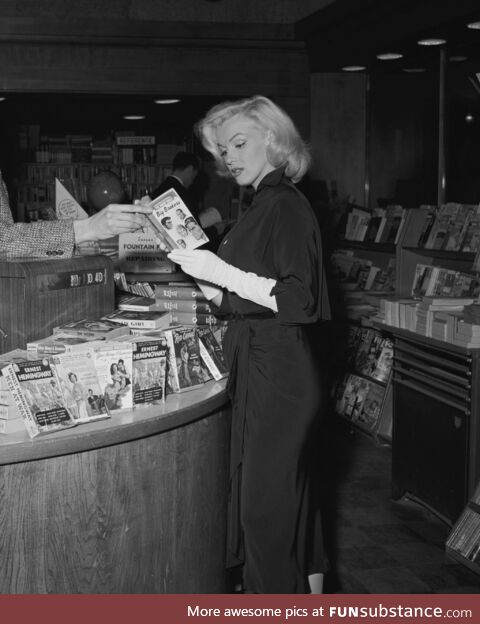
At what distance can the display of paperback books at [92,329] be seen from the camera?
2514 mm

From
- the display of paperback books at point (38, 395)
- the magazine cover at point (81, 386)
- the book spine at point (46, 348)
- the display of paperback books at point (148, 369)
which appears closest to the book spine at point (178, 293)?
the display of paperback books at point (148, 369)

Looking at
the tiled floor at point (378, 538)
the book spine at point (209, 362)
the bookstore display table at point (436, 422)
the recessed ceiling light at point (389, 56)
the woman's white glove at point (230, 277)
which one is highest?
the recessed ceiling light at point (389, 56)

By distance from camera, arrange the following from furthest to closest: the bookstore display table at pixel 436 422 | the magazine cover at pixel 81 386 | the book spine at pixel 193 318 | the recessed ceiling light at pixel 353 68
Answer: the recessed ceiling light at pixel 353 68 < the bookstore display table at pixel 436 422 < the book spine at pixel 193 318 < the magazine cover at pixel 81 386

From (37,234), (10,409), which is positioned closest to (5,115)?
(37,234)

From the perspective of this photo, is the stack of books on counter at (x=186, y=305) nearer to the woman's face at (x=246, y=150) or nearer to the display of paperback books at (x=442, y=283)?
the woman's face at (x=246, y=150)

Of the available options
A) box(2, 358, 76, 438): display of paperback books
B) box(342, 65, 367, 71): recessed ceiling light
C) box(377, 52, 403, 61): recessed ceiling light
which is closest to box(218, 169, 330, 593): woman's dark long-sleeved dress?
box(2, 358, 76, 438): display of paperback books

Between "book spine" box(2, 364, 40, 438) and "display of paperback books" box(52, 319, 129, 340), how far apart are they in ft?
1.46

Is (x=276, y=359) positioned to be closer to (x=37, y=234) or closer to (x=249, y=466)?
(x=249, y=466)

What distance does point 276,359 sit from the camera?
9.37 ft

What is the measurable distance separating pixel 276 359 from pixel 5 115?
10559mm

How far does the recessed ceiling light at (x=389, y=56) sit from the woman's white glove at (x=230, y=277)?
4668 millimetres

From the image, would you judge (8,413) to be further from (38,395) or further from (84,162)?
(84,162)

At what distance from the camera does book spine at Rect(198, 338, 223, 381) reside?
282 cm

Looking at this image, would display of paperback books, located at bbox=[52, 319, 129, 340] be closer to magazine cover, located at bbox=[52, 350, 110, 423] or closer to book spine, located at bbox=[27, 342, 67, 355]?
book spine, located at bbox=[27, 342, 67, 355]
